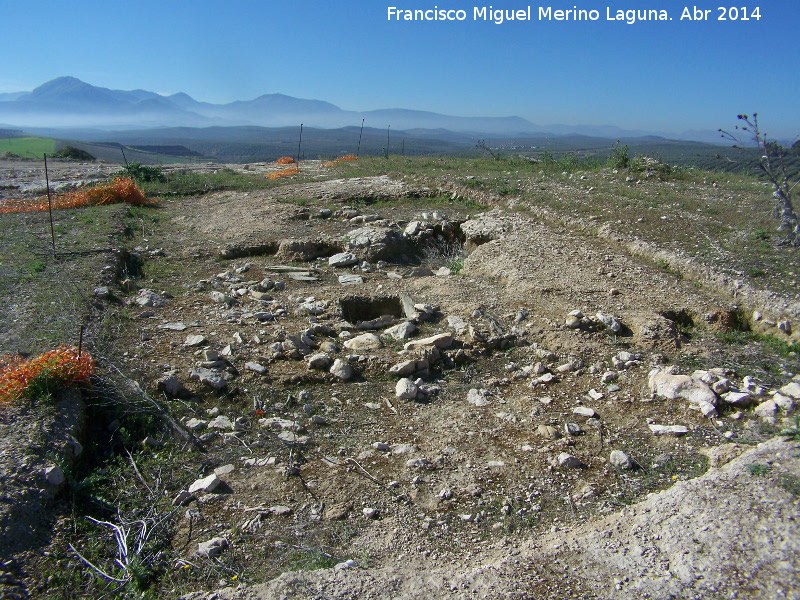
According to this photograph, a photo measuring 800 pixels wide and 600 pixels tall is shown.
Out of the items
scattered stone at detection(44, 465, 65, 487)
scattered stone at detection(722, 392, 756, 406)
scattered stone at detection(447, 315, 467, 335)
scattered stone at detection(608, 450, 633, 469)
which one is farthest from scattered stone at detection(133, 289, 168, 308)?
scattered stone at detection(722, 392, 756, 406)

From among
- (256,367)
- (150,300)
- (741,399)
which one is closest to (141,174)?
(150,300)

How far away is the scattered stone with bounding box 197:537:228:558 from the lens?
2627mm

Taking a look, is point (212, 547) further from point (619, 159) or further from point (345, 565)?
point (619, 159)

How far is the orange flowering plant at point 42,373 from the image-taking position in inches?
134

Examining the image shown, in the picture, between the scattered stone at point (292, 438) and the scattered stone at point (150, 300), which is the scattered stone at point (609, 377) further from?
the scattered stone at point (150, 300)

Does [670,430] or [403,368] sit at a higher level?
[403,368]

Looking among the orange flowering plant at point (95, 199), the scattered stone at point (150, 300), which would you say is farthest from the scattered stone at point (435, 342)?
the orange flowering plant at point (95, 199)

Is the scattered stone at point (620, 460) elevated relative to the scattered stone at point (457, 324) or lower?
lower

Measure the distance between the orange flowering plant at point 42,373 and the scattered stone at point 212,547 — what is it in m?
1.73

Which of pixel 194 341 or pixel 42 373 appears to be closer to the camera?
pixel 42 373

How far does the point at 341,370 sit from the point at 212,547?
182 cm

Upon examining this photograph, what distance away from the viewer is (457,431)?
142 inches

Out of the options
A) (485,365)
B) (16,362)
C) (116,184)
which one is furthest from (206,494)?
(116,184)

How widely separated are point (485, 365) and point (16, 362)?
A: 3.70 metres
